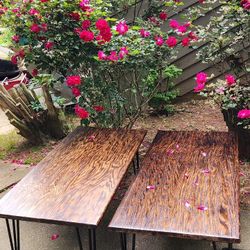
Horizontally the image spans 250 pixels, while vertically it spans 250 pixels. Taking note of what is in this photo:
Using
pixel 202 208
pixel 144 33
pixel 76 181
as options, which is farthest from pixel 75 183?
pixel 144 33

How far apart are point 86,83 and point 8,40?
4.19 feet

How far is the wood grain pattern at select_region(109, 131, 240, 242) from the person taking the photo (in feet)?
5.32

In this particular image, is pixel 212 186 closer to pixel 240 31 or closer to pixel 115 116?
pixel 240 31

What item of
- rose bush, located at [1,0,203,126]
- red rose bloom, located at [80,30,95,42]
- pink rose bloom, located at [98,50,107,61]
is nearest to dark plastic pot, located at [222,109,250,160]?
rose bush, located at [1,0,203,126]

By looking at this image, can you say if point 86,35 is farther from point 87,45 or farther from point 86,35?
point 87,45

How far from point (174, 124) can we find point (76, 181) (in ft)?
7.62

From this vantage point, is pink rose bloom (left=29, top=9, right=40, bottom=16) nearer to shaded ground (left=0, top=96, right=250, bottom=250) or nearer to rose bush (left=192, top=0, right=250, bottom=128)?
rose bush (left=192, top=0, right=250, bottom=128)

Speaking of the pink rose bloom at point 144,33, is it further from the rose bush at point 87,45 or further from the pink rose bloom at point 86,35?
the pink rose bloom at point 86,35

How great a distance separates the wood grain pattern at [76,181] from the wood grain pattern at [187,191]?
15 centimetres

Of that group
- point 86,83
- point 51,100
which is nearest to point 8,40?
point 51,100

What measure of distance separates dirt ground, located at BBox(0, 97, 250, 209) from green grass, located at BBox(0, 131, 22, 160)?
49 mm

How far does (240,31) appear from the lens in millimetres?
2793

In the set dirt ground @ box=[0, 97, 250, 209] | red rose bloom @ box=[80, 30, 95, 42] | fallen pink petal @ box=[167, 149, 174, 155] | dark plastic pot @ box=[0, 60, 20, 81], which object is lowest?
dirt ground @ box=[0, 97, 250, 209]

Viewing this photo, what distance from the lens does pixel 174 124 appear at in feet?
13.8
